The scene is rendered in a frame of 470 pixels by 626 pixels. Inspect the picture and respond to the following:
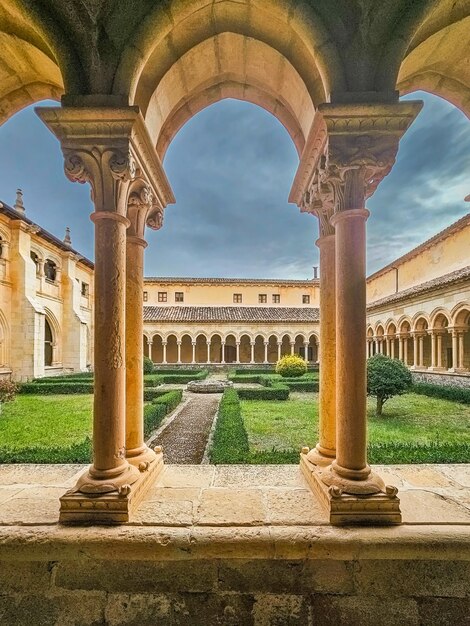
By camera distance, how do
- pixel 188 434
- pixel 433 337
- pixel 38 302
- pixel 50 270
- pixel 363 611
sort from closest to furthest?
pixel 363 611, pixel 188 434, pixel 433 337, pixel 38 302, pixel 50 270

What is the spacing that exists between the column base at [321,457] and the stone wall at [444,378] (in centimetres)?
1455

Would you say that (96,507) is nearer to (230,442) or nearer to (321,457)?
(321,457)

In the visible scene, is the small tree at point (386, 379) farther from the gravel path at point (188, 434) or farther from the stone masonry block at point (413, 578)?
the stone masonry block at point (413, 578)

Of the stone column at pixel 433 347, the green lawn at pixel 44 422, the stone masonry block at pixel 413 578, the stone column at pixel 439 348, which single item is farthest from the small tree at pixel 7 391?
the stone column at pixel 439 348

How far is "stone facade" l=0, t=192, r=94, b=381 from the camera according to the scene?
1775 cm

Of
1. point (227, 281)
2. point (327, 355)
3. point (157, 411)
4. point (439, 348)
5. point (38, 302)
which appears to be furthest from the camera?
point (227, 281)

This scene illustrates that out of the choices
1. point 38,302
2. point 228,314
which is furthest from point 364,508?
point 228,314

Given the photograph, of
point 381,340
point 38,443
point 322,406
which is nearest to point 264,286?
point 381,340

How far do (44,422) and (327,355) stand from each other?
918 centimetres

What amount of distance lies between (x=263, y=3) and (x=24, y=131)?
50.8m

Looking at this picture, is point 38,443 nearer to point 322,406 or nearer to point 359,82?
point 322,406

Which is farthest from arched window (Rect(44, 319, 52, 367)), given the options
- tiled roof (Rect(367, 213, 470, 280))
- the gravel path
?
tiled roof (Rect(367, 213, 470, 280))

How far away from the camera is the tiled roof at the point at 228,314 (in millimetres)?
30562

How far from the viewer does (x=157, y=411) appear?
352 inches
